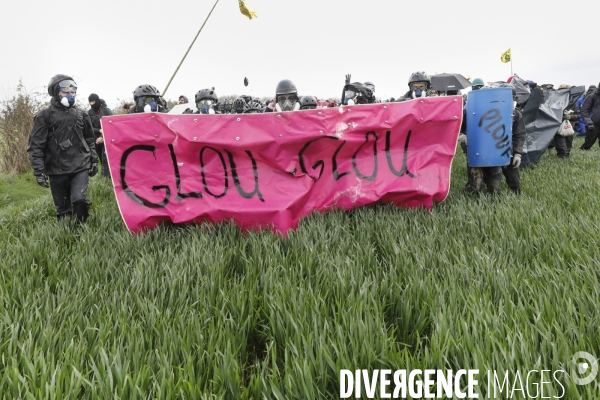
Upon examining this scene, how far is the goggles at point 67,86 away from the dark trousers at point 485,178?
17.9 feet

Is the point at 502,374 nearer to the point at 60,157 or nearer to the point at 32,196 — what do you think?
the point at 60,157

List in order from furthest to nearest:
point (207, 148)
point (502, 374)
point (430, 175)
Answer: point (430, 175) < point (207, 148) < point (502, 374)

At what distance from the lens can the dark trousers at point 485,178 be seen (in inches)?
198

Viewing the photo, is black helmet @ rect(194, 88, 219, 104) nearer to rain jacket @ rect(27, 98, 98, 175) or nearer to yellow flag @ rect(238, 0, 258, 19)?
yellow flag @ rect(238, 0, 258, 19)

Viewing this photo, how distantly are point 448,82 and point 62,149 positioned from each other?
1608 centimetres

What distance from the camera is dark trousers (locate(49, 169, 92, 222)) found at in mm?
4684

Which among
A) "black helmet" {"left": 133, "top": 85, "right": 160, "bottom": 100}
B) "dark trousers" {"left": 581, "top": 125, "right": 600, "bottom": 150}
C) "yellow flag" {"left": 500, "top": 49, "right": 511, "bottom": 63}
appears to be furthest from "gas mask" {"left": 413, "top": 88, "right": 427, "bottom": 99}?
"yellow flag" {"left": 500, "top": 49, "right": 511, "bottom": 63}

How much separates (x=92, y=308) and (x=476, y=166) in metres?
4.61

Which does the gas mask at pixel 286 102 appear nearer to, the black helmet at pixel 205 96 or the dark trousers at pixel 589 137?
the black helmet at pixel 205 96

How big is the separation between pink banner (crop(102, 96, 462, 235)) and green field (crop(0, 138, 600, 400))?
0.39 meters

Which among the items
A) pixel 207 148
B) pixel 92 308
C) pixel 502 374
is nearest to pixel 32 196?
pixel 207 148

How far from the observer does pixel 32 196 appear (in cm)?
916

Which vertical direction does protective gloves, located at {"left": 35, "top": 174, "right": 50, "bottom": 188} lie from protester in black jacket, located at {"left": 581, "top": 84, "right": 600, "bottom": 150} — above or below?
below

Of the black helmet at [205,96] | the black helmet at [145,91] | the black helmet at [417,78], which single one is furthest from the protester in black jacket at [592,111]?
the black helmet at [145,91]
